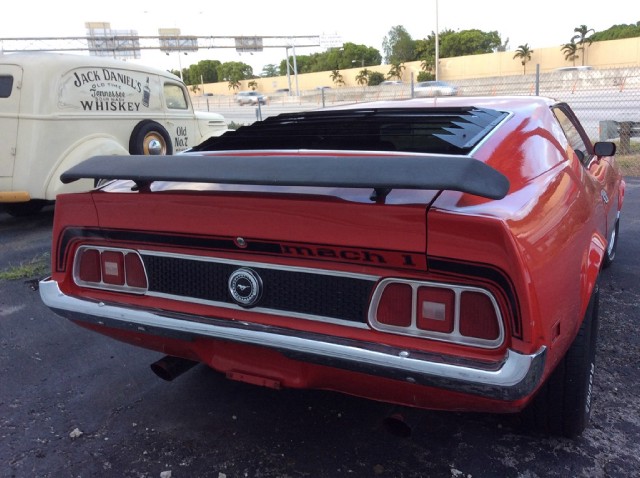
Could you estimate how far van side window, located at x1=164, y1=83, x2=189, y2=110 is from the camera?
9.16 m

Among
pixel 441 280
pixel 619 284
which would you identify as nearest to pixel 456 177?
pixel 441 280

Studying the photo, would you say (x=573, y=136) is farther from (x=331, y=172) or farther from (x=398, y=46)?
(x=398, y=46)

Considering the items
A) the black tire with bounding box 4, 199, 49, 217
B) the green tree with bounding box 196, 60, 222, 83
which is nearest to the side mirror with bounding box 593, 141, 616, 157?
the black tire with bounding box 4, 199, 49, 217

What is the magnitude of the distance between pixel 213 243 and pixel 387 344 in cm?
77

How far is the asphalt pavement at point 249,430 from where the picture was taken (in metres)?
2.44

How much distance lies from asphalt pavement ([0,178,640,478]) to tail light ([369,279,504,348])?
1.69 feet

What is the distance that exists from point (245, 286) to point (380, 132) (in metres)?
1.12

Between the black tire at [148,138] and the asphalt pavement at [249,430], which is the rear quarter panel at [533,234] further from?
the black tire at [148,138]

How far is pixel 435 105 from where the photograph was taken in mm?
3398

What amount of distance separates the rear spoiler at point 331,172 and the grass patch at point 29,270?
3453 millimetres

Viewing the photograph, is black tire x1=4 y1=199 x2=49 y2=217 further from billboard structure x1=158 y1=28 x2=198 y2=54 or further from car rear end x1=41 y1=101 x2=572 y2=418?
billboard structure x1=158 y1=28 x2=198 y2=54

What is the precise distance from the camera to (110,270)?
2568 mm

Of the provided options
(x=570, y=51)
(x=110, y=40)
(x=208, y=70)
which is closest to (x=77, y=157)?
(x=110, y=40)

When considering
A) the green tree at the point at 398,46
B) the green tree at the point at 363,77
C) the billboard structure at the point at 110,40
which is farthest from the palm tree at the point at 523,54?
the billboard structure at the point at 110,40
